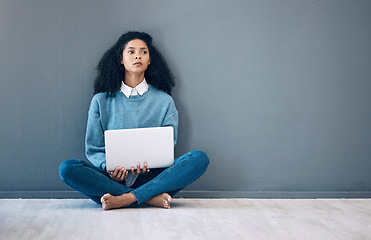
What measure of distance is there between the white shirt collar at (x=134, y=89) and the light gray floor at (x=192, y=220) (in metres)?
0.65

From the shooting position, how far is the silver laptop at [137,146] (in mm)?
1930

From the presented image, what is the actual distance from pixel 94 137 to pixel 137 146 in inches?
13.4

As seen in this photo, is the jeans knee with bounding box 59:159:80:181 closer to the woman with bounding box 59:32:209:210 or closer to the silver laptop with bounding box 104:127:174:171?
the woman with bounding box 59:32:209:210

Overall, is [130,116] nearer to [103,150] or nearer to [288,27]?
[103,150]

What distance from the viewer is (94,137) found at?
2.17m

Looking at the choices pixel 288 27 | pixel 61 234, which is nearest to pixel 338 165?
pixel 288 27

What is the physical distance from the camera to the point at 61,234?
4.79 ft

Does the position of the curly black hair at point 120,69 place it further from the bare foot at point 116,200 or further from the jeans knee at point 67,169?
the bare foot at point 116,200

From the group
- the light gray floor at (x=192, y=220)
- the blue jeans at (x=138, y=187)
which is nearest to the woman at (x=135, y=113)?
the blue jeans at (x=138, y=187)

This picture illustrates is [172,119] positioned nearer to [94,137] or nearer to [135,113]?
[135,113]

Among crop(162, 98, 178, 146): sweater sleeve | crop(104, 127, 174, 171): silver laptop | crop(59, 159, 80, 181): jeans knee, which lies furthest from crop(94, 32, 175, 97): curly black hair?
crop(59, 159, 80, 181): jeans knee

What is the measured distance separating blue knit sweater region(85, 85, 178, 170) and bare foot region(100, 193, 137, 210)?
31 cm

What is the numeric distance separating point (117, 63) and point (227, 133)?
771 mm

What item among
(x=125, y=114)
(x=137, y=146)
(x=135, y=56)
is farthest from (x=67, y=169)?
(x=135, y=56)
